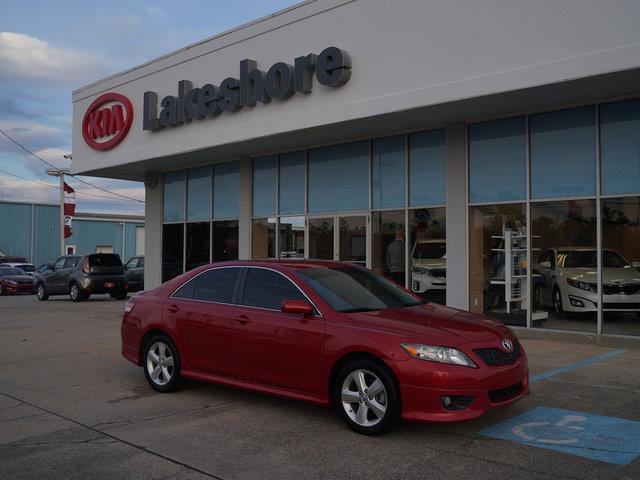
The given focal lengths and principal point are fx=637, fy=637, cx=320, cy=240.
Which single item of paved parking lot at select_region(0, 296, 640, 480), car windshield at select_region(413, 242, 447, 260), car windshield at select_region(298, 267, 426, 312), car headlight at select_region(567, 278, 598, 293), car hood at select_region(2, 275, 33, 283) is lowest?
paved parking lot at select_region(0, 296, 640, 480)

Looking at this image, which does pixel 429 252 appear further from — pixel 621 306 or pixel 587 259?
pixel 621 306

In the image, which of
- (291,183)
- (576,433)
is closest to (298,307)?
(576,433)

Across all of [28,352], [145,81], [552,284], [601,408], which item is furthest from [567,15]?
[145,81]

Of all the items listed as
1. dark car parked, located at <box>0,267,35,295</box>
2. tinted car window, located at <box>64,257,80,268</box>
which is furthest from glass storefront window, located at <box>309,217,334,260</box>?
dark car parked, located at <box>0,267,35,295</box>

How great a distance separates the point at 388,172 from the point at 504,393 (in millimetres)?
8721

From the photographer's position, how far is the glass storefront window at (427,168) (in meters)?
12.8

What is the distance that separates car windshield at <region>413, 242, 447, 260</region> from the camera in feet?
41.9

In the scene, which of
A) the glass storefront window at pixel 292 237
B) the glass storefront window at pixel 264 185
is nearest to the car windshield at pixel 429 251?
the glass storefront window at pixel 292 237

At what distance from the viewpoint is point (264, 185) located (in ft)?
54.1

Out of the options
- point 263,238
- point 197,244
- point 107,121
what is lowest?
point 197,244

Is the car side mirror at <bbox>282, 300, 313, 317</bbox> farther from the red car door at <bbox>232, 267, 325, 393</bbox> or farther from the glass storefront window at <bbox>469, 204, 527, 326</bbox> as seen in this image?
the glass storefront window at <bbox>469, 204, 527, 326</bbox>

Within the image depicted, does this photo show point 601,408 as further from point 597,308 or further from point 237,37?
point 237,37

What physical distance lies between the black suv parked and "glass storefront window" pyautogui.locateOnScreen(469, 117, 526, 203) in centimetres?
1458

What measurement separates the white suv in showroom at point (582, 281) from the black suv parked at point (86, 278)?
51.1ft
